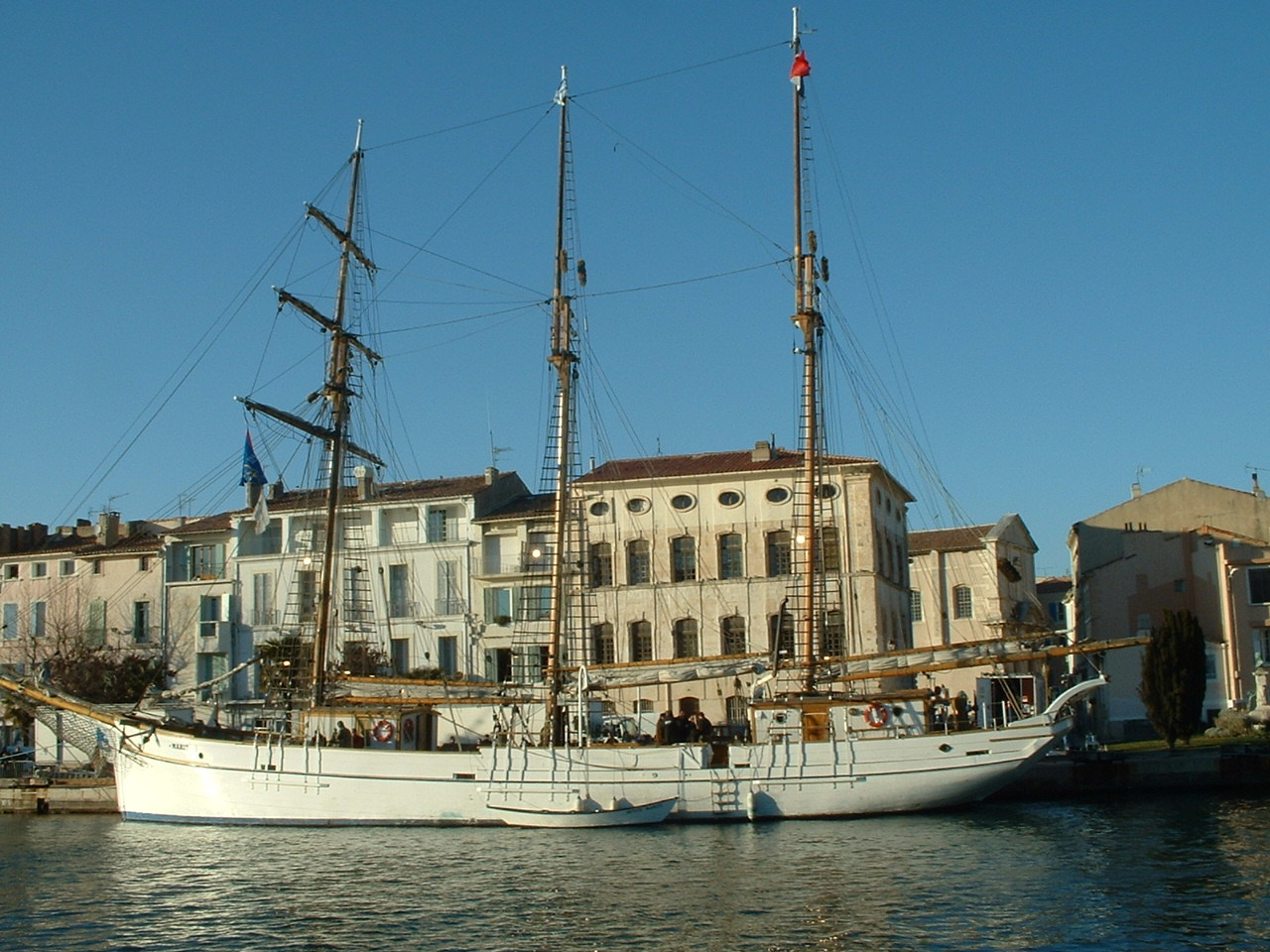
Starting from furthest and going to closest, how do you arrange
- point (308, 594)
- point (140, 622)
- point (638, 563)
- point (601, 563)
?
point (140, 622) → point (601, 563) → point (638, 563) → point (308, 594)

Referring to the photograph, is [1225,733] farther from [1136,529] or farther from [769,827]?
[769,827]

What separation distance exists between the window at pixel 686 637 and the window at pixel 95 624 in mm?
27844

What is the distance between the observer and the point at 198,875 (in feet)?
99.2

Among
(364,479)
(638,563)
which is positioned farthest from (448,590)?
(638,563)

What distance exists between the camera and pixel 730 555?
5856 centimetres

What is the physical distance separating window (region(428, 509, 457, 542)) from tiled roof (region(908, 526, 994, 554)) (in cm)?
2338

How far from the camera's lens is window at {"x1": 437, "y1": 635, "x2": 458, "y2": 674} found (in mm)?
60084

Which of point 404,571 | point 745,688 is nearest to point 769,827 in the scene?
point 745,688

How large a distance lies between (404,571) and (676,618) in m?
12.8

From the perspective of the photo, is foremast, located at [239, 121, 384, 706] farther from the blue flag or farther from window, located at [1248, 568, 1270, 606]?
window, located at [1248, 568, 1270, 606]

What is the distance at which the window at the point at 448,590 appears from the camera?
6053 cm

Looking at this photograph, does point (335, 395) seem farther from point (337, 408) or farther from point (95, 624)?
point (95, 624)

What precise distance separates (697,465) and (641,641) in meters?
8.14

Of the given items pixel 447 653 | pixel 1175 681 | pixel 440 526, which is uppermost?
pixel 440 526
